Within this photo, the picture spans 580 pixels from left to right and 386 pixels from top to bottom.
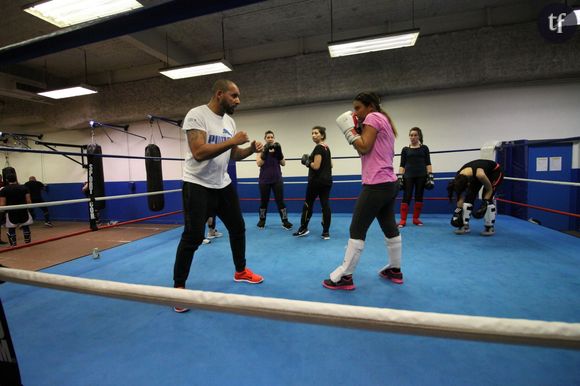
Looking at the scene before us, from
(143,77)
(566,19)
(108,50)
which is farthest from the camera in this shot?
(143,77)

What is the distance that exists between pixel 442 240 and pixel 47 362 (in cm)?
308

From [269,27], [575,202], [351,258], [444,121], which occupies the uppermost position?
[269,27]

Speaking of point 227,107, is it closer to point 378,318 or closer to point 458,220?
point 378,318

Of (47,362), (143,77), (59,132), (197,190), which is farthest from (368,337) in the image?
(59,132)

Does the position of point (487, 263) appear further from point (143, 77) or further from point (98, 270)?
point (143, 77)

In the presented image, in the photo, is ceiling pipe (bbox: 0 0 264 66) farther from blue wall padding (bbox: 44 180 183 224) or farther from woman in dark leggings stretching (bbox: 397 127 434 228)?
blue wall padding (bbox: 44 180 183 224)

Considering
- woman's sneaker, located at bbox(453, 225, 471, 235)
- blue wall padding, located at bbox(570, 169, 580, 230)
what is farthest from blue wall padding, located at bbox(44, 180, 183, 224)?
blue wall padding, located at bbox(570, 169, 580, 230)

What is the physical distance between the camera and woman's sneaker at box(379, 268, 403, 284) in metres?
1.76

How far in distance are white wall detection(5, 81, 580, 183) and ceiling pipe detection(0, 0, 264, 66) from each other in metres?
4.68

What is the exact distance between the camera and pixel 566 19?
3.78 metres

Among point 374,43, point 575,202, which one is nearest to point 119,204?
point 374,43

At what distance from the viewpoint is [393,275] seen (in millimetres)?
1783

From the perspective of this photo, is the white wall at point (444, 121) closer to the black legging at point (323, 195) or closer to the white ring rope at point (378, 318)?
the black legging at point (323, 195)

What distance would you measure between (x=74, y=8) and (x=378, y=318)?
4.13 meters
